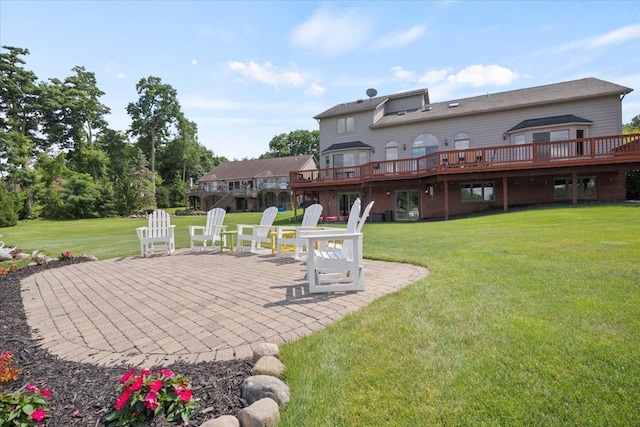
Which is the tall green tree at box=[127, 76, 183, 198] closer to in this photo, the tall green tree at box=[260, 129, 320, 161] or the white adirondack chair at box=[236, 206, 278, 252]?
the tall green tree at box=[260, 129, 320, 161]

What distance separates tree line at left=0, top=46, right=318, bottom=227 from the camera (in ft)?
103

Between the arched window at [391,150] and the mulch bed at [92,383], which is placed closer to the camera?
the mulch bed at [92,383]

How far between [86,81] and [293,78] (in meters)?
38.2

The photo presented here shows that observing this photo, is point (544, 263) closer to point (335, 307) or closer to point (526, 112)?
point (335, 307)

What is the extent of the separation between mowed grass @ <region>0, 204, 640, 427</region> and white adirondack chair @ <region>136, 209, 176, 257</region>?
664cm

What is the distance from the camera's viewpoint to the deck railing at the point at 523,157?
13.2 meters

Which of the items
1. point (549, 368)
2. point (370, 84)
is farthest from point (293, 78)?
point (549, 368)

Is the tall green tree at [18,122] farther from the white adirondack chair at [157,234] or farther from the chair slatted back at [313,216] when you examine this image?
the chair slatted back at [313,216]

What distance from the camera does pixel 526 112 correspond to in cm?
1697

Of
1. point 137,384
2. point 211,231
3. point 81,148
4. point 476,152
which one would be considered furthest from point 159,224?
point 81,148

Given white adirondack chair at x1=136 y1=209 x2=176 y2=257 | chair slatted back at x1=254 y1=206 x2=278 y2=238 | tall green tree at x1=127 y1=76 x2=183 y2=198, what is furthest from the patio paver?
tall green tree at x1=127 y1=76 x2=183 y2=198

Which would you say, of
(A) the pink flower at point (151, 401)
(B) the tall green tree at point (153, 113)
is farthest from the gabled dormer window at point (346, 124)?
(B) the tall green tree at point (153, 113)

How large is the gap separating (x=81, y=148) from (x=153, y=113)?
995cm

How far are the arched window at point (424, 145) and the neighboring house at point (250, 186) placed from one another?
2083 centimetres
